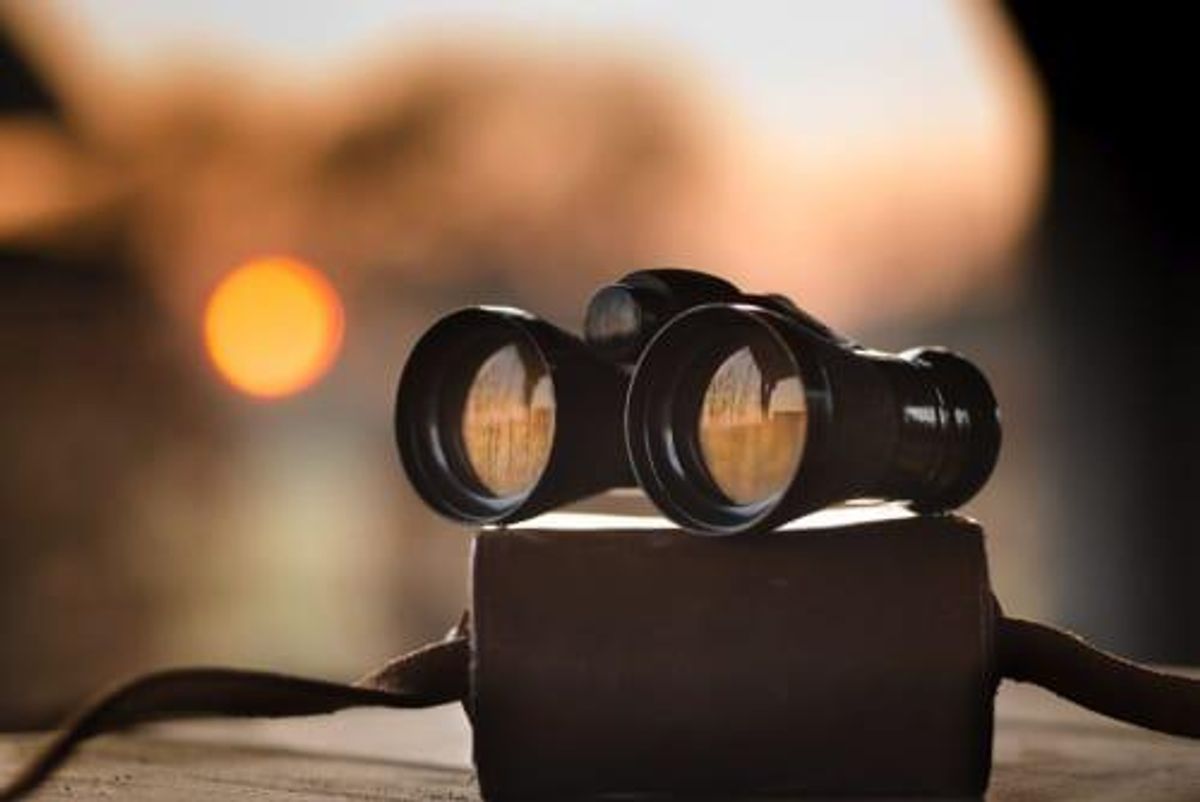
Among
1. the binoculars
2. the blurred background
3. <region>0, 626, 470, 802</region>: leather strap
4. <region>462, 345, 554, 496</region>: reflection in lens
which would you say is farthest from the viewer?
the blurred background

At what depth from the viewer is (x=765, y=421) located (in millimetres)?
896

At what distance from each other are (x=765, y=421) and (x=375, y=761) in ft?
1.11

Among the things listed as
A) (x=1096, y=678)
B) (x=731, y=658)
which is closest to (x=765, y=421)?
(x=731, y=658)

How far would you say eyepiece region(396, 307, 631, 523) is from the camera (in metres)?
0.94

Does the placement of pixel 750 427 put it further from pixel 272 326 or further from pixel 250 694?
pixel 272 326

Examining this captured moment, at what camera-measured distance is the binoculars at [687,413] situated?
2.84ft

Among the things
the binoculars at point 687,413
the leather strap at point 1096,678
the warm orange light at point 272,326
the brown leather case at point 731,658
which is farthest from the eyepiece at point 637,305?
the warm orange light at point 272,326

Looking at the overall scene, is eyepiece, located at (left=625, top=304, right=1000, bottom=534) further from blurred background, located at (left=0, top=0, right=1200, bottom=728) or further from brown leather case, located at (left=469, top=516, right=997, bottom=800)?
blurred background, located at (left=0, top=0, right=1200, bottom=728)

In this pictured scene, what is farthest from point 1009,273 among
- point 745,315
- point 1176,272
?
point 745,315

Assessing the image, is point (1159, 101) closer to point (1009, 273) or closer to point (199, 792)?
point (1009, 273)

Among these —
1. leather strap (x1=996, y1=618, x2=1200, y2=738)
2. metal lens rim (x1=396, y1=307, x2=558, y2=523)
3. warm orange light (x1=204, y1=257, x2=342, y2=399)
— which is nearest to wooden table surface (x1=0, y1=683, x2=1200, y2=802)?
leather strap (x1=996, y1=618, x2=1200, y2=738)

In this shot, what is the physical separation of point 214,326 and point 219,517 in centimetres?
37

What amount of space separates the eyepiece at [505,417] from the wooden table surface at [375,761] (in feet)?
0.53

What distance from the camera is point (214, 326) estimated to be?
3.42m
